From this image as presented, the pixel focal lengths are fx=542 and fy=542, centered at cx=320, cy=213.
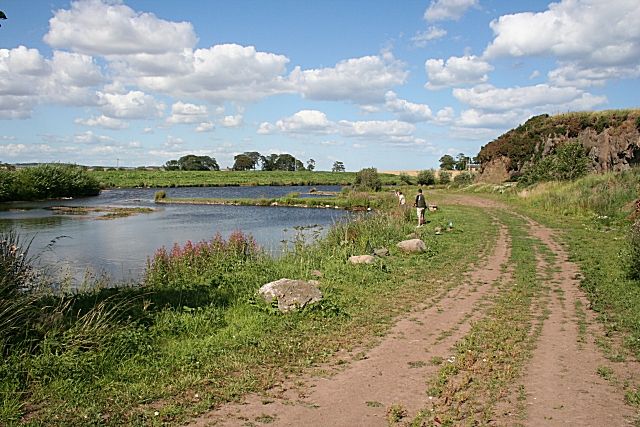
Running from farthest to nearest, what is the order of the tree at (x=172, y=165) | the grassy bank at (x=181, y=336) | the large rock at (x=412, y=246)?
1. the tree at (x=172, y=165)
2. the large rock at (x=412, y=246)
3. the grassy bank at (x=181, y=336)

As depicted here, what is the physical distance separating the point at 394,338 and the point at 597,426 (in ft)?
10.1

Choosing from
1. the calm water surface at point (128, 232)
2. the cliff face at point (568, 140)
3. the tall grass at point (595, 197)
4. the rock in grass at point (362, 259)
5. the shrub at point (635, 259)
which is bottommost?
the calm water surface at point (128, 232)

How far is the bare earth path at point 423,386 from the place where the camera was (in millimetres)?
4938

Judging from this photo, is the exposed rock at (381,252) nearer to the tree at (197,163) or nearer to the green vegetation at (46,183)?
the green vegetation at (46,183)

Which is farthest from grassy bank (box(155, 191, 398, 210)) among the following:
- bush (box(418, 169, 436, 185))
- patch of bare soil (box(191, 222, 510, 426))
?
patch of bare soil (box(191, 222, 510, 426))

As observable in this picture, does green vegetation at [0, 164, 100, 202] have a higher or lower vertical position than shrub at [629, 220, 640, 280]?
higher

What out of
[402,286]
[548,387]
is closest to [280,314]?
[402,286]

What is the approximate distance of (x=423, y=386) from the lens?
5672 millimetres

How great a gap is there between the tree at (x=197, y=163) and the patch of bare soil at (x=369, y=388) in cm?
14747

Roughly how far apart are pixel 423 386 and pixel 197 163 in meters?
153

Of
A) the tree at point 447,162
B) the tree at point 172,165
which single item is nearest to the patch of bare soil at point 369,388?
the tree at point 447,162

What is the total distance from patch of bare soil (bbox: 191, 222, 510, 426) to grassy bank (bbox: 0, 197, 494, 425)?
1.04ft

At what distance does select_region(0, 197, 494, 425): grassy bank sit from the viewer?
17.3 feet

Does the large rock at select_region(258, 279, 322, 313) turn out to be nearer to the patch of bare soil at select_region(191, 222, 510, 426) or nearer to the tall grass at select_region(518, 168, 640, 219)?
the patch of bare soil at select_region(191, 222, 510, 426)
